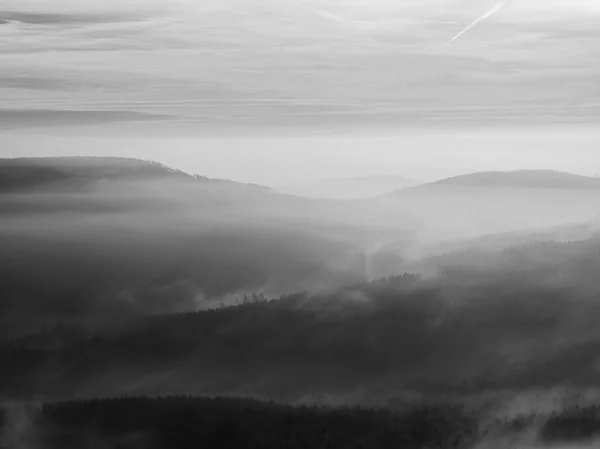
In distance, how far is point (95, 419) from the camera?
5.05 m

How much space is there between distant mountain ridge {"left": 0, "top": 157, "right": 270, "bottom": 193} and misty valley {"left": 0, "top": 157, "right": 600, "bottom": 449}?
0.05ft

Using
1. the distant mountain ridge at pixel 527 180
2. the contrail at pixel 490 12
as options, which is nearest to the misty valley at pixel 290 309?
the distant mountain ridge at pixel 527 180

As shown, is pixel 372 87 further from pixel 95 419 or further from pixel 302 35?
pixel 95 419

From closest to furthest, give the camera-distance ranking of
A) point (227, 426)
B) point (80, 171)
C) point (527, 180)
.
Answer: point (227, 426) → point (527, 180) → point (80, 171)

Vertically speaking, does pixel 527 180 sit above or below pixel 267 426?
above

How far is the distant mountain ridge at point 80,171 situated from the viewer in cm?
525

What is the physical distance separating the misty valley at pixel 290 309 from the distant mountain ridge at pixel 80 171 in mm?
16

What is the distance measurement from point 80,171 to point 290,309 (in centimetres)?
196

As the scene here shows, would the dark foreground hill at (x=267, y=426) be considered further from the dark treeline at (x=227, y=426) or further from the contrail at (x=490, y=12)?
the contrail at (x=490, y=12)

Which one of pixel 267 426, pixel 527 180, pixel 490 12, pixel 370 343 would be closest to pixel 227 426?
pixel 267 426

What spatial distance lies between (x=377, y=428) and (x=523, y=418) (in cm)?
106

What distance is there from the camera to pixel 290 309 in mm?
5312

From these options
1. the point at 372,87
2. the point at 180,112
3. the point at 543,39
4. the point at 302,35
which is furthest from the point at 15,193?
the point at 543,39

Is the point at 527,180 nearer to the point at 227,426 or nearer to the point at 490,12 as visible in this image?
the point at 490,12
